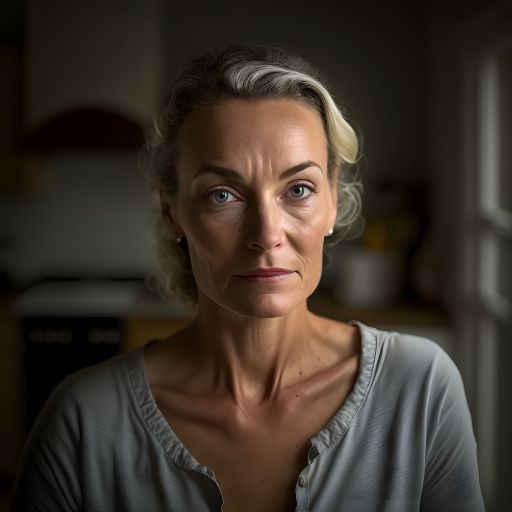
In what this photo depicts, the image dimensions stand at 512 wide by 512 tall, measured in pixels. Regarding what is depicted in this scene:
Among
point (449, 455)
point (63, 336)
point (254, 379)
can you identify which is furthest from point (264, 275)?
point (63, 336)

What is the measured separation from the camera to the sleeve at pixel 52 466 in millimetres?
1104

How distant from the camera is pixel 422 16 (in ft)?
12.1

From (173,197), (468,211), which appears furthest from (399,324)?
(173,197)

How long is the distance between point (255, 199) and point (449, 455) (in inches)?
19.8

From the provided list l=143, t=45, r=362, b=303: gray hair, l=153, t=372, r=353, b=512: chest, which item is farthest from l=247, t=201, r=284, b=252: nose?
l=153, t=372, r=353, b=512: chest

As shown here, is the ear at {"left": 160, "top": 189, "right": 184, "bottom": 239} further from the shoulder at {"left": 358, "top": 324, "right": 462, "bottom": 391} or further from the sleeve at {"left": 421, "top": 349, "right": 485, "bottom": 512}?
the sleeve at {"left": 421, "top": 349, "right": 485, "bottom": 512}

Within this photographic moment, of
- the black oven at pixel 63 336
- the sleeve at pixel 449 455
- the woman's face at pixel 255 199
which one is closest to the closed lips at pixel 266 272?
the woman's face at pixel 255 199

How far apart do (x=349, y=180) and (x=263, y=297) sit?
395mm

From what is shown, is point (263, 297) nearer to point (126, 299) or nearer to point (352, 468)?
point (352, 468)

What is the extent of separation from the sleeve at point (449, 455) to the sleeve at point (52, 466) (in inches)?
22.0

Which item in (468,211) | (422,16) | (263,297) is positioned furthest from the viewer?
(422,16)

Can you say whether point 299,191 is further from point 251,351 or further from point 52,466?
point 52,466

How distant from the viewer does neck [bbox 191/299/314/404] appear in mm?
1157

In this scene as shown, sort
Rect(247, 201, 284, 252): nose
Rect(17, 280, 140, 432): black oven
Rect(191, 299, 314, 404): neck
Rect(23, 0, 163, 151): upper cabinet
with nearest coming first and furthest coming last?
1. Rect(247, 201, 284, 252): nose
2. Rect(191, 299, 314, 404): neck
3. Rect(17, 280, 140, 432): black oven
4. Rect(23, 0, 163, 151): upper cabinet
